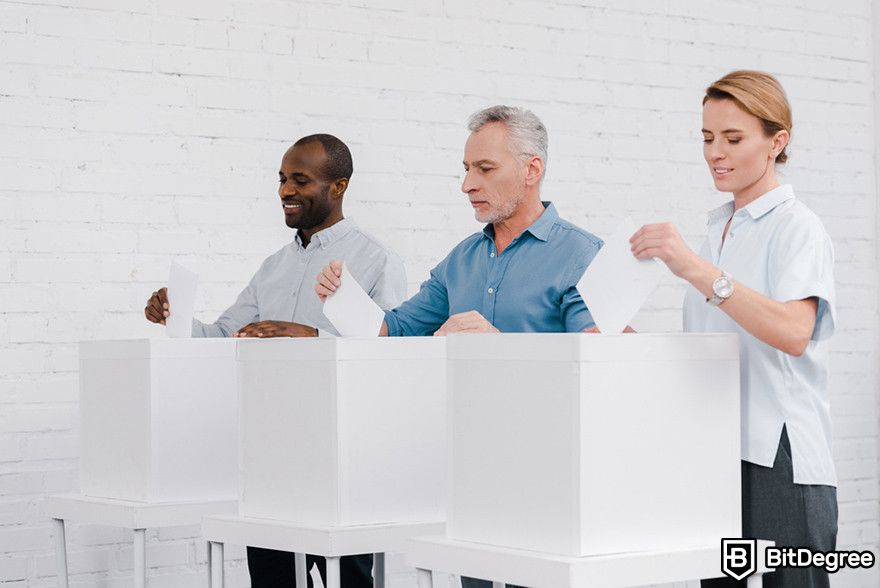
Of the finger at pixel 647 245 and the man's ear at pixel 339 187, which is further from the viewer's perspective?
the man's ear at pixel 339 187

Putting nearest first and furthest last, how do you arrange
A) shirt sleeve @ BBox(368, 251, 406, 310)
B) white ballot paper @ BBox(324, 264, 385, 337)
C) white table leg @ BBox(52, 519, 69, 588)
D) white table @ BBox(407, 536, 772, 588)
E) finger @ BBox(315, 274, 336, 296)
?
white table @ BBox(407, 536, 772, 588), white ballot paper @ BBox(324, 264, 385, 337), finger @ BBox(315, 274, 336, 296), white table leg @ BBox(52, 519, 69, 588), shirt sleeve @ BBox(368, 251, 406, 310)

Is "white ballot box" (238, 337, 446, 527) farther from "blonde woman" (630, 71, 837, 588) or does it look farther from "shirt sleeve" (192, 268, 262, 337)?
"shirt sleeve" (192, 268, 262, 337)

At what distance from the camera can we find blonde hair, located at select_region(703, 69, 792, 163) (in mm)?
1895

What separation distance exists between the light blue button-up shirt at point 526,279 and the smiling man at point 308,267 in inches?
17.7

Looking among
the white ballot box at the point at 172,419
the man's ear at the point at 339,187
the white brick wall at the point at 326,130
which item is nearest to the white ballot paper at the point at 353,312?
the white ballot box at the point at 172,419

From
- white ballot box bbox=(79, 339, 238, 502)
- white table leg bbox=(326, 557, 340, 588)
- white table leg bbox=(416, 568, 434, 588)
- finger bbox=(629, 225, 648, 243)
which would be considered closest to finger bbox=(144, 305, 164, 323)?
white ballot box bbox=(79, 339, 238, 502)

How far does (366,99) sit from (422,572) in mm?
2308

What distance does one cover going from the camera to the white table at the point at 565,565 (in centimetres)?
159

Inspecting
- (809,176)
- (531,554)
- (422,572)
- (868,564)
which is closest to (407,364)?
(422,572)

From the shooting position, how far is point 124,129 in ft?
11.7

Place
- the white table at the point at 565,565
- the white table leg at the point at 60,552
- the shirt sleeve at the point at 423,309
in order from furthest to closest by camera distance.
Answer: the white table leg at the point at 60,552, the shirt sleeve at the point at 423,309, the white table at the point at 565,565

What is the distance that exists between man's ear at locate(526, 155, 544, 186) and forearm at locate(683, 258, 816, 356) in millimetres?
848

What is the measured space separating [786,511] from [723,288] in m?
0.37

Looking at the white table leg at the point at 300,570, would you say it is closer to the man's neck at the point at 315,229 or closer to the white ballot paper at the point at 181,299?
the white ballot paper at the point at 181,299
